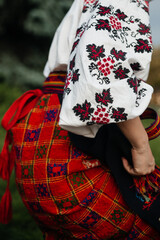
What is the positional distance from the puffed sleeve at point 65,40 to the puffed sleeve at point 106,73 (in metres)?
0.14

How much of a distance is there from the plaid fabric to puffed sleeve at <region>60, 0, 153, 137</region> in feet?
0.46

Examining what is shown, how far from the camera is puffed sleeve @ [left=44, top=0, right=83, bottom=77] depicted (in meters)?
1.02

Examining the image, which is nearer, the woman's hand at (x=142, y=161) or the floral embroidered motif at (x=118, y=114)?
the floral embroidered motif at (x=118, y=114)

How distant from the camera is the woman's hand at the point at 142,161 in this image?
91 centimetres

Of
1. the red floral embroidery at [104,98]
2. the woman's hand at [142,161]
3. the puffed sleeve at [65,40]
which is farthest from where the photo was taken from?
the puffed sleeve at [65,40]

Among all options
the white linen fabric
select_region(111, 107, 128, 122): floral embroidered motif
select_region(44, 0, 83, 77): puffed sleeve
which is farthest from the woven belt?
select_region(111, 107, 128, 122): floral embroidered motif

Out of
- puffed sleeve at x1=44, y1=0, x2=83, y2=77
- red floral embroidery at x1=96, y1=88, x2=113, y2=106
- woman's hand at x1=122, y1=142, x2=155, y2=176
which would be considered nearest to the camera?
red floral embroidery at x1=96, y1=88, x2=113, y2=106

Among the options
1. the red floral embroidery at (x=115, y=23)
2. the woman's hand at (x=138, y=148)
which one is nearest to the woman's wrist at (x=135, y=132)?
the woman's hand at (x=138, y=148)

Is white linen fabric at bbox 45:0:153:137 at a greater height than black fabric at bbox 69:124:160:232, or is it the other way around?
white linen fabric at bbox 45:0:153:137

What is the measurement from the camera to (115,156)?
3.17 feet

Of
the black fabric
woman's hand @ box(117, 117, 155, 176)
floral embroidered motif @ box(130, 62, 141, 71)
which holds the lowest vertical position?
the black fabric

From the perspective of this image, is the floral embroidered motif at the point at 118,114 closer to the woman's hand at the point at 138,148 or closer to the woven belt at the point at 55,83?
the woman's hand at the point at 138,148

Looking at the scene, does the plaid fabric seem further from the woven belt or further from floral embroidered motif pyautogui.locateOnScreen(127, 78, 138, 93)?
floral embroidered motif pyautogui.locateOnScreen(127, 78, 138, 93)

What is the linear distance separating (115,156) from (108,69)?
0.97 feet
